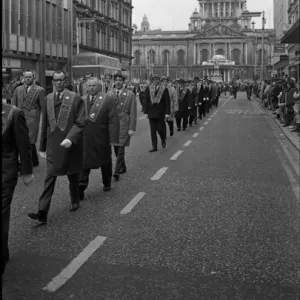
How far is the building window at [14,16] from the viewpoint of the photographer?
123 feet

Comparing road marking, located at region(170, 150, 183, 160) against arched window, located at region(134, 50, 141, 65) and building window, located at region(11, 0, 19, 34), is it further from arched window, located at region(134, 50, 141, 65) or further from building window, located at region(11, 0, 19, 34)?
arched window, located at region(134, 50, 141, 65)

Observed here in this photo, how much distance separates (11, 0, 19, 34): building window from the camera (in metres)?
37.4

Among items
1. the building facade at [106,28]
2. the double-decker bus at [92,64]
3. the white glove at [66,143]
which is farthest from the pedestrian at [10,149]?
the building facade at [106,28]

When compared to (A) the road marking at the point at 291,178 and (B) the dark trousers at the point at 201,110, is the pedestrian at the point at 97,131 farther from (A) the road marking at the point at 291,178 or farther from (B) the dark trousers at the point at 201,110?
(B) the dark trousers at the point at 201,110

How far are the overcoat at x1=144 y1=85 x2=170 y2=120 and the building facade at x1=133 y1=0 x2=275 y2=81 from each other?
125862 millimetres

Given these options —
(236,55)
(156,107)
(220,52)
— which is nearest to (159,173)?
(156,107)

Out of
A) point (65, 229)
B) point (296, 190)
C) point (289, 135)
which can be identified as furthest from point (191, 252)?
point (289, 135)

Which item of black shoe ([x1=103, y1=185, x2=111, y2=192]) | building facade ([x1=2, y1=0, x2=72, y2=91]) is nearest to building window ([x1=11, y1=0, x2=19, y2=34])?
building facade ([x1=2, y1=0, x2=72, y2=91])

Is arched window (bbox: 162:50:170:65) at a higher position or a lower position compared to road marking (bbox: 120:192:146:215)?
higher

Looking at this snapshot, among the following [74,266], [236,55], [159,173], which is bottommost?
[74,266]

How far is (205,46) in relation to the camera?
15000 centimetres

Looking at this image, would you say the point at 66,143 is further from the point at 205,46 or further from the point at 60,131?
the point at 205,46

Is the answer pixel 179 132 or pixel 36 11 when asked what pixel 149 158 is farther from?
pixel 36 11

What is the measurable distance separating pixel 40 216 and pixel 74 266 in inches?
60.8
